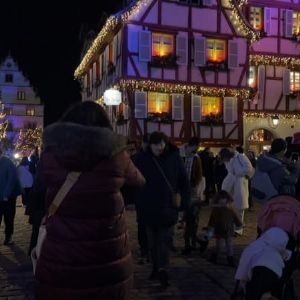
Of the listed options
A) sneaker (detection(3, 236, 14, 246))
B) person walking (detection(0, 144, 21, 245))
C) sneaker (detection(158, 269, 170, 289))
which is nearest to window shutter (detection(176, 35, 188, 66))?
person walking (detection(0, 144, 21, 245))

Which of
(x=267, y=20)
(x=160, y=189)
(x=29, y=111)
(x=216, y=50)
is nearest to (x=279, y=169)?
(x=160, y=189)

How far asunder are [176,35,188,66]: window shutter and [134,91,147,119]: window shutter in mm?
2301

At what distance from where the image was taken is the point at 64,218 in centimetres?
324

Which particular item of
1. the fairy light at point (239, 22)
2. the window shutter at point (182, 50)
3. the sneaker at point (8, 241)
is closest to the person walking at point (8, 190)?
the sneaker at point (8, 241)

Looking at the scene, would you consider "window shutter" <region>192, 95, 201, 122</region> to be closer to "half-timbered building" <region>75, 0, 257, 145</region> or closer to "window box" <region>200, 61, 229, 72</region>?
"half-timbered building" <region>75, 0, 257, 145</region>

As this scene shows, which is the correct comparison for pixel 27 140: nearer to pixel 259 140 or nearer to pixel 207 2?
pixel 259 140

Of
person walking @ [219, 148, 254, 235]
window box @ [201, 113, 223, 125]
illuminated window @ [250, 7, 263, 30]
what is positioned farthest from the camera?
illuminated window @ [250, 7, 263, 30]

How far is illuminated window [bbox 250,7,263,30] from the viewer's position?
2738 centimetres

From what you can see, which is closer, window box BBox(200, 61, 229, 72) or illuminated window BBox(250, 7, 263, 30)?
window box BBox(200, 61, 229, 72)

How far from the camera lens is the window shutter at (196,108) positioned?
1001 inches

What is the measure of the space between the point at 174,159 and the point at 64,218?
360 centimetres

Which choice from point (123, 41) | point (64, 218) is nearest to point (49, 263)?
point (64, 218)

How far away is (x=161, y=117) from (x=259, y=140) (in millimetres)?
5846

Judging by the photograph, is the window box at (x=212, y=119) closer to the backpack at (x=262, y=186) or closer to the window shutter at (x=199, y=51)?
the window shutter at (x=199, y=51)
